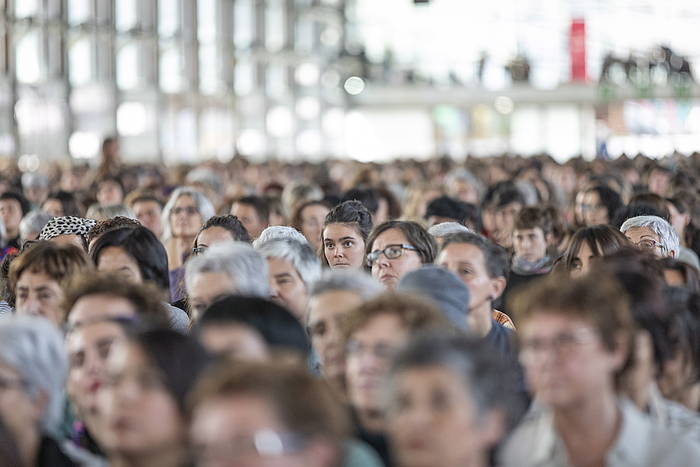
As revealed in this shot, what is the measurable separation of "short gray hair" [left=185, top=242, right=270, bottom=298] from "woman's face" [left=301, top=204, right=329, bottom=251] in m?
5.23

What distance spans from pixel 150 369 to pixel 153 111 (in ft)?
127

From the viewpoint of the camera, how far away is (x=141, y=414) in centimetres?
420

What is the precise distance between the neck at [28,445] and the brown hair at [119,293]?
69cm

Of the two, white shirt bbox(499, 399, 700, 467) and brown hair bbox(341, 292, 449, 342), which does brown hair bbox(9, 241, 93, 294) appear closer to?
brown hair bbox(341, 292, 449, 342)

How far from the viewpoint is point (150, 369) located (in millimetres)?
4305

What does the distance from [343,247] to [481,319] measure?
9.11ft

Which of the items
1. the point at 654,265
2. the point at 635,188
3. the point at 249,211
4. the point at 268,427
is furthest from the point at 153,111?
the point at 268,427

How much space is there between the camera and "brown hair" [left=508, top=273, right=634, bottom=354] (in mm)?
4590

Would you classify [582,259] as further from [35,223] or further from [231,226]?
[35,223]

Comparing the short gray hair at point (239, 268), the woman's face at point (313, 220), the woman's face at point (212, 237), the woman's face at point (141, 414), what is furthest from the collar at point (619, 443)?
the woman's face at point (313, 220)

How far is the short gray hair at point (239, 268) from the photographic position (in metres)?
6.62


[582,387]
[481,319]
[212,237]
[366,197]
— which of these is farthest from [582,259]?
[366,197]

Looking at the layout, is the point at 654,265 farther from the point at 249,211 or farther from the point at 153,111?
the point at 153,111

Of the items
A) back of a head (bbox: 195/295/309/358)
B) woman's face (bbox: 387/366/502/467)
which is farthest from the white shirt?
back of a head (bbox: 195/295/309/358)
